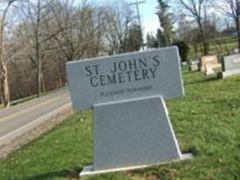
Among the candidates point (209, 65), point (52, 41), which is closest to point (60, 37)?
point (52, 41)

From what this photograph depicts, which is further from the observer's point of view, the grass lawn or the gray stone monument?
the gray stone monument

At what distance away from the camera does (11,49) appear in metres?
55.1

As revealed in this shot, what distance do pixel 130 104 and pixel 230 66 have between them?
→ 17.7m

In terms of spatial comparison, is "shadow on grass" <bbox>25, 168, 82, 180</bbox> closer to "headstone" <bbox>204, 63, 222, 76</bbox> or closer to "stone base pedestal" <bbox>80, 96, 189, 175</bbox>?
"stone base pedestal" <bbox>80, 96, 189, 175</bbox>

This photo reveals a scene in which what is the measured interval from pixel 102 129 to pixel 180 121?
383 cm

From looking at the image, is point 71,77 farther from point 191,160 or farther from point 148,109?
point 191,160

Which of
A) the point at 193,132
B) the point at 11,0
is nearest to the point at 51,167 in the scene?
the point at 193,132

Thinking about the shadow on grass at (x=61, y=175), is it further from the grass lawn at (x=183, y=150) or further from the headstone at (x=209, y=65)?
the headstone at (x=209, y=65)

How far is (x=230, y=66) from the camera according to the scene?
25.6 meters

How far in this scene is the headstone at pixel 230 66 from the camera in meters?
25.0

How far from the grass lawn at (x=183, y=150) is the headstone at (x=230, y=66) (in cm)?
1020

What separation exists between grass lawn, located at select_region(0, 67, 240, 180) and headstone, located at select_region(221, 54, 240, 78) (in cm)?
1020

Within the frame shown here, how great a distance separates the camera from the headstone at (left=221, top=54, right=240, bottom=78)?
25.0m

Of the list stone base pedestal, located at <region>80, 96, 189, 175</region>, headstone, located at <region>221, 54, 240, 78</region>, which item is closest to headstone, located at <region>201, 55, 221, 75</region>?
headstone, located at <region>221, 54, 240, 78</region>
